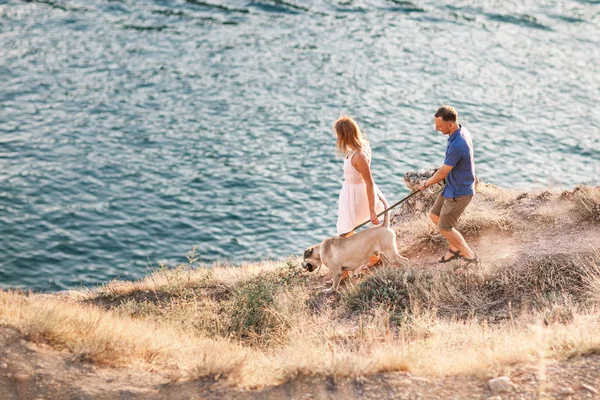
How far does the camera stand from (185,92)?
Result: 24984mm

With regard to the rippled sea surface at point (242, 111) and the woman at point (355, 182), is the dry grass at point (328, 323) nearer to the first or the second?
the woman at point (355, 182)

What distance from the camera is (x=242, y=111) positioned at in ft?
78.9

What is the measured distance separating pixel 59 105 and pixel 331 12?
14.2 metres

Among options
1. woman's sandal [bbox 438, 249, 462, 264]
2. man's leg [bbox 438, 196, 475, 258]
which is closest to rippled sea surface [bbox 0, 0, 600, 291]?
woman's sandal [bbox 438, 249, 462, 264]

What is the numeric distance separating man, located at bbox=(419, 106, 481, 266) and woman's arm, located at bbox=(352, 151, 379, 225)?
0.70 meters

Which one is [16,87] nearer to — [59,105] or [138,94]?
[59,105]

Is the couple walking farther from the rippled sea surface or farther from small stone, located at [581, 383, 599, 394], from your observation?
the rippled sea surface

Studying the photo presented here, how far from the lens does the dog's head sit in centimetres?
1059

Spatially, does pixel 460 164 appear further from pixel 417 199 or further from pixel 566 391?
pixel 417 199

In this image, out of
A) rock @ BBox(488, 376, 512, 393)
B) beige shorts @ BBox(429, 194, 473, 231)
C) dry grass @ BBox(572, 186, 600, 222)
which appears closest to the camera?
rock @ BBox(488, 376, 512, 393)

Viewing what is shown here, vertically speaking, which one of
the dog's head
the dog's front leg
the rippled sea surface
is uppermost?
the rippled sea surface

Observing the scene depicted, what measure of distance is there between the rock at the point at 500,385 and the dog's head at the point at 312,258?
421 cm

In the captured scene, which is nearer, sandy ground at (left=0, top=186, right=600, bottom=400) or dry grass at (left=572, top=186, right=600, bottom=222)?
sandy ground at (left=0, top=186, right=600, bottom=400)

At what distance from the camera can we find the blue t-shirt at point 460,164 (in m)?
9.55
